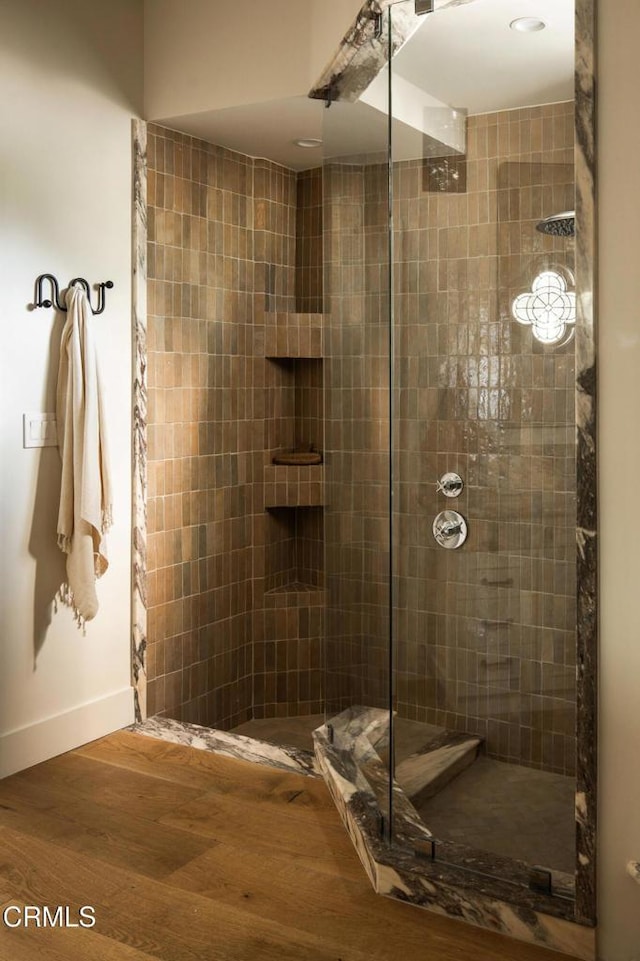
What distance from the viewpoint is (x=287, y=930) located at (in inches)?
80.0

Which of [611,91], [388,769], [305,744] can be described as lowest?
[305,744]

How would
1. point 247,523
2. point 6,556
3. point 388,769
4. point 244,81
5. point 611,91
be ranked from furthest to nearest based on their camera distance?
point 247,523, point 244,81, point 6,556, point 388,769, point 611,91

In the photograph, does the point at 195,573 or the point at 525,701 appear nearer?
the point at 525,701

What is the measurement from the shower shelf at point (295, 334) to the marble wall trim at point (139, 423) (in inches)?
28.4

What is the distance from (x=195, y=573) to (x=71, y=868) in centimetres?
147

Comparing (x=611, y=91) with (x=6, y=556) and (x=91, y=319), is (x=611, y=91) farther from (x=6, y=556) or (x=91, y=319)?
(x=6, y=556)

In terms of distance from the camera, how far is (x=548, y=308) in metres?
2.01

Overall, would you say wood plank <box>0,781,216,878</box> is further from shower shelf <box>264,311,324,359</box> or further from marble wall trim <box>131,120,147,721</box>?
shower shelf <box>264,311,324,359</box>

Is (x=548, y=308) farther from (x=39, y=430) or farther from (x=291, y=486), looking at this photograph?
(x=291, y=486)

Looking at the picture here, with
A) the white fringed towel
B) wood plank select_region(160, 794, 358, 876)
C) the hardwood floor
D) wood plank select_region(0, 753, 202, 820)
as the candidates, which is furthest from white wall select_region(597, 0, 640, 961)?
the white fringed towel

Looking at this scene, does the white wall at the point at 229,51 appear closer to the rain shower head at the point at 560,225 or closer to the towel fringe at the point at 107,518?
the rain shower head at the point at 560,225

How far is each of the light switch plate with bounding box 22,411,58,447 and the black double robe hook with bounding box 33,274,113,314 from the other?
1.19 ft

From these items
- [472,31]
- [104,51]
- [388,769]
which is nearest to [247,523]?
[388,769]

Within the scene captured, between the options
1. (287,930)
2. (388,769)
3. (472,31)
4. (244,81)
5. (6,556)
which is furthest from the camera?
(244,81)
